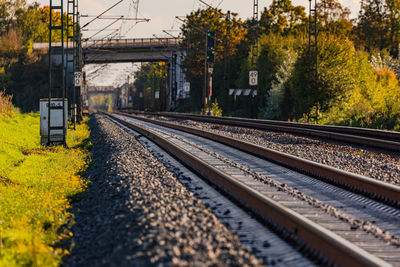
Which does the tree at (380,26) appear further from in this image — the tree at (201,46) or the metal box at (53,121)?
the metal box at (53,121)

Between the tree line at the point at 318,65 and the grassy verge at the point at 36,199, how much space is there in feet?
46.6

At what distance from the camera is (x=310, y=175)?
369 inches

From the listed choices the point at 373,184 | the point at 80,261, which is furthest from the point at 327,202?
the point at 80,261

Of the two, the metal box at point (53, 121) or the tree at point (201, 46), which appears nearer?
the metal box at point (53, 121)

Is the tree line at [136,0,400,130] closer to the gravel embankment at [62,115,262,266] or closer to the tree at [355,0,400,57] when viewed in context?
the tree at [355,0,400,57]

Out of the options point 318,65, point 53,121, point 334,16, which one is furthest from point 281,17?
point 53,121

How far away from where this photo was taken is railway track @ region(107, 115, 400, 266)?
183 inches

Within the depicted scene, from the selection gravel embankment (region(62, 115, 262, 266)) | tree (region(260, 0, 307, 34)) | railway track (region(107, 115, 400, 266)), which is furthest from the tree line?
gravel embankment (region(62, 115, 262, 266))

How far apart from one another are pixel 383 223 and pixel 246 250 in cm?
230

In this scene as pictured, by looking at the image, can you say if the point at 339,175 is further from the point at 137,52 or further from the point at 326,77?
the point at 137,52

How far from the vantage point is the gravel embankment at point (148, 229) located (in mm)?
4383

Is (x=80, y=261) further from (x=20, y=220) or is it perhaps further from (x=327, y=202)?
(x=327, y=202)

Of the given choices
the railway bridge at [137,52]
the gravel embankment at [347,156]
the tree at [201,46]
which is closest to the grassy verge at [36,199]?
the gravel embankment at [347,156]

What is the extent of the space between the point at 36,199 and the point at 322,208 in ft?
16.6
